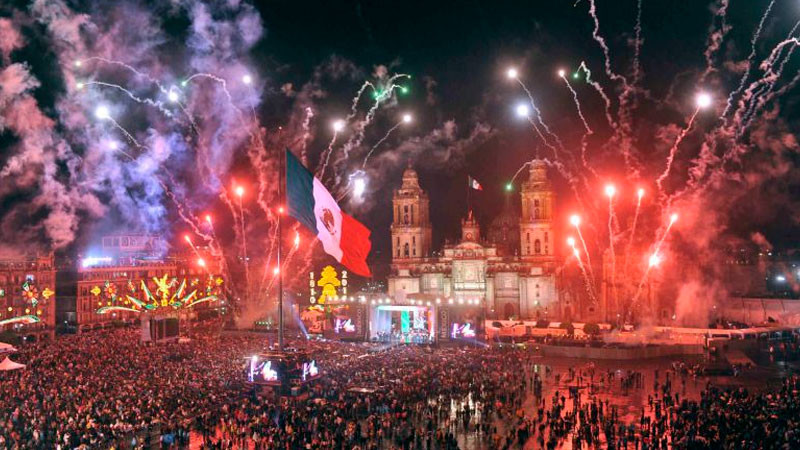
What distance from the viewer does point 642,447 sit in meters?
22.7

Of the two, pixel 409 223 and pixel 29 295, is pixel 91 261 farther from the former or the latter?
pixel 409 223

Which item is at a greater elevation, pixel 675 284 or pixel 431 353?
pixel 675 284

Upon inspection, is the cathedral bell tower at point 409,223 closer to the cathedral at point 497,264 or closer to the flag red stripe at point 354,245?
the cathedral at point 497,264

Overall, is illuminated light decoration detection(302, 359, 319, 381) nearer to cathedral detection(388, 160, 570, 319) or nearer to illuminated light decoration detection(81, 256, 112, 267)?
cathedral detection(388, 160, 570, 319)

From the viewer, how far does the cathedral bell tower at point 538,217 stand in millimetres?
70312

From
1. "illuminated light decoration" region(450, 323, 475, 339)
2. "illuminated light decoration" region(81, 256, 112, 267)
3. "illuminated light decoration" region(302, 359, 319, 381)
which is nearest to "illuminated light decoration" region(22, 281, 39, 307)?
"illuminated light decoration" region(81, 256, 112, 267)

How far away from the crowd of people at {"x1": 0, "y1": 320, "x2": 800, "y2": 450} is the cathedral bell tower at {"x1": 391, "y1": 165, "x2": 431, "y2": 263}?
123 feet

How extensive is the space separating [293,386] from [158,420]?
648 centimetres

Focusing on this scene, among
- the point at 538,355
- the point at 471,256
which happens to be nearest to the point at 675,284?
the point at 471,256

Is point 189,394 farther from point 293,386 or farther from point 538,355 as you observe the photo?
point 538,355

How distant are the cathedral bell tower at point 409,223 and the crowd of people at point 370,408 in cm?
3756

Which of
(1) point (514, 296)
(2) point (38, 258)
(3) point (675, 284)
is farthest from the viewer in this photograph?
(1) point (514, 296)

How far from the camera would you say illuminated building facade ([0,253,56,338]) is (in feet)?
181

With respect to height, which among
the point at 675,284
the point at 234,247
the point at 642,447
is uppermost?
the point at 234,247
